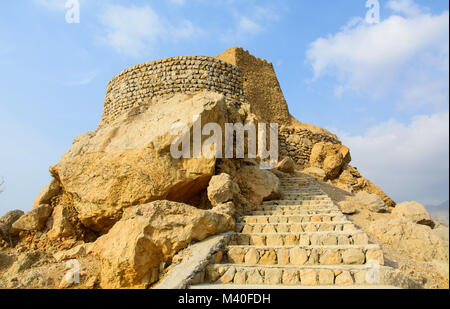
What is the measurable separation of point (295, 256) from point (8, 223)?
19.7 feet

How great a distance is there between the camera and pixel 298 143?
46.2 feet

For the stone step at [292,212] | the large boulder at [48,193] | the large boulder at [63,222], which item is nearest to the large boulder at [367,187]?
the stone step at [292,212]

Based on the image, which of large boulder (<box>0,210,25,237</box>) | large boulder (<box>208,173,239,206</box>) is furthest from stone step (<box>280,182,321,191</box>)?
large boulder (<box>0,210,25,237</box>)


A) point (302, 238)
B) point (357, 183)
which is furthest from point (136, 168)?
point (357, 183)

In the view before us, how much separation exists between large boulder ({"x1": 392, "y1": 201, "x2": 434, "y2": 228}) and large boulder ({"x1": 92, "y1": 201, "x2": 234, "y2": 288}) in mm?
5437

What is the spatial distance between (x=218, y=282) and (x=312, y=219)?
8.10 ft

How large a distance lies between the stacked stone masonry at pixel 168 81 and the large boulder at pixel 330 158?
5.30 m

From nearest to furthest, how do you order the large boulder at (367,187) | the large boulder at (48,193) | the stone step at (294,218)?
the stone step at (294,218)
the large boulder at (48,193)
the large boulder at (367,187)

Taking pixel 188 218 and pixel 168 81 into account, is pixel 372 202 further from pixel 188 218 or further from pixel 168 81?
pixel 168 81

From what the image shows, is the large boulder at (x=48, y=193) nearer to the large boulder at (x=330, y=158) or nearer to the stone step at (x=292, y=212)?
the stone step at (x=292, y=212)

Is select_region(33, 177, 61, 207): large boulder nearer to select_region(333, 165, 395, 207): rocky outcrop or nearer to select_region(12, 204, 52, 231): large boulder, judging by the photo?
select_region(12, 204, 52, 231): large boulder

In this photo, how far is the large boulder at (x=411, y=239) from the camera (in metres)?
5.04

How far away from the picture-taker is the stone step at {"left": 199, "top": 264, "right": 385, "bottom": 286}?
3.31m
